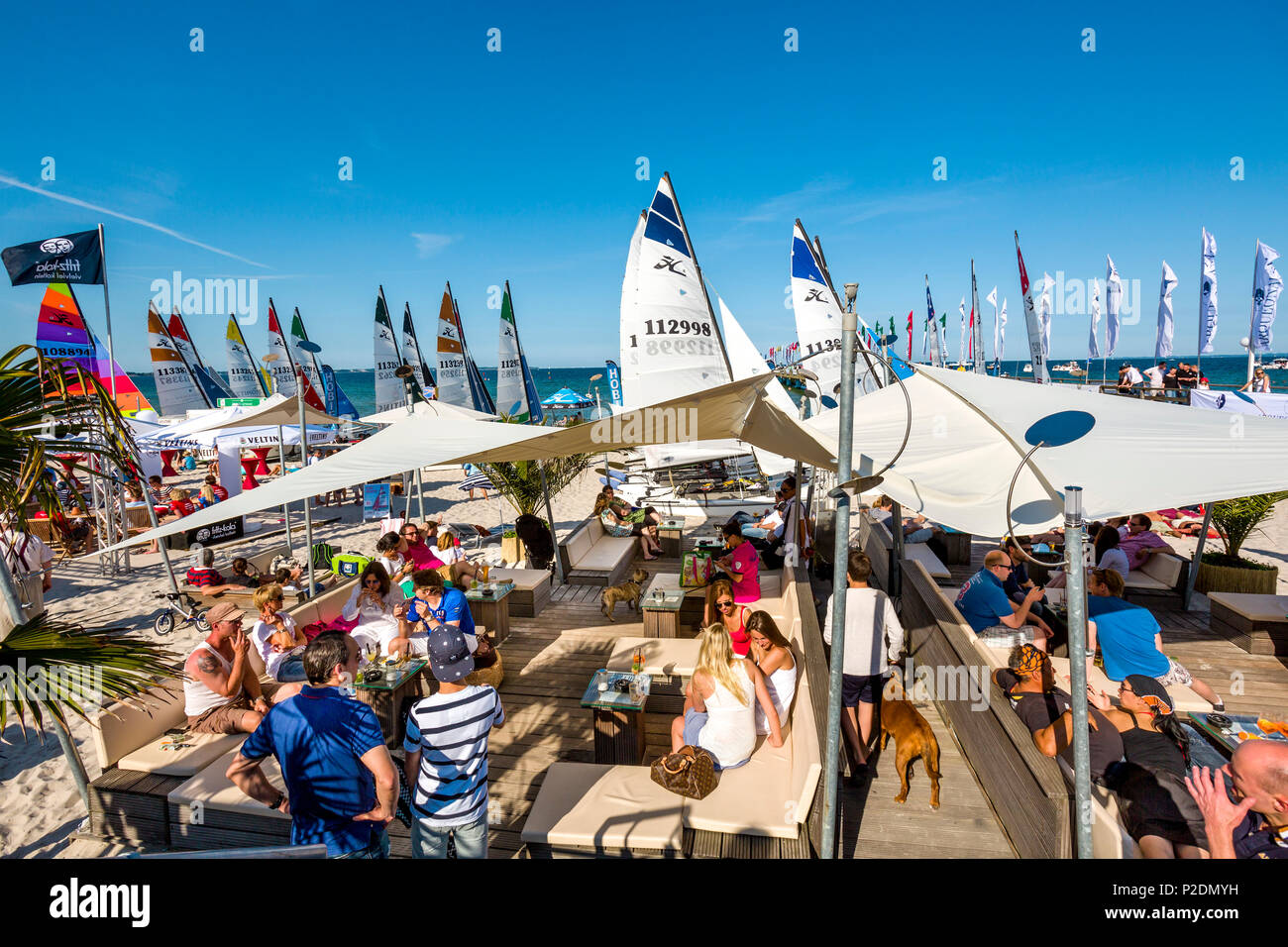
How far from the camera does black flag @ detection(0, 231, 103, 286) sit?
881 cm

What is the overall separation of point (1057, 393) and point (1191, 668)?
405 cm

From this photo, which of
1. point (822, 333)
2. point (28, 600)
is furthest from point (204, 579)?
point (822, 333)

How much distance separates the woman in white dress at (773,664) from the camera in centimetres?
402

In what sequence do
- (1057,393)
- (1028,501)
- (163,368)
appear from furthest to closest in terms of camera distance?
1. (163,368)
2. (1057,393)
3. (1028,501)

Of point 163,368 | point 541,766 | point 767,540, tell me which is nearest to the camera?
point 541,766

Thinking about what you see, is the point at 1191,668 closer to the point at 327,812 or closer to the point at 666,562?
the point at 666,562

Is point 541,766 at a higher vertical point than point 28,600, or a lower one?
lower

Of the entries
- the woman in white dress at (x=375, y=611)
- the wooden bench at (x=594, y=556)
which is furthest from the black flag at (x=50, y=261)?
the wooden bench at (x=594, y=556)

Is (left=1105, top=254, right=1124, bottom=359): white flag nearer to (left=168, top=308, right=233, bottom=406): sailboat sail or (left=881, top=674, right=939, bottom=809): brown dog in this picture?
(left=881, top=674, right=939, bottom=809): brown dog

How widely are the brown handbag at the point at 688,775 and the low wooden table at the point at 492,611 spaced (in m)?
3.46

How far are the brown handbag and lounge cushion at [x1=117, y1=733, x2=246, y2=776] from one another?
3.17m

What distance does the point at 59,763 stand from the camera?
198 inches

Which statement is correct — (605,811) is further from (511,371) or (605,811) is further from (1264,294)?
(511,371)

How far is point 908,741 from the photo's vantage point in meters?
3.88
